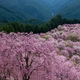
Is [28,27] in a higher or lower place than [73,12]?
lower

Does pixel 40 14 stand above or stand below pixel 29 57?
above

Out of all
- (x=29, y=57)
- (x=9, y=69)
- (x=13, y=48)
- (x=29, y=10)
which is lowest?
(x=9, y=69)

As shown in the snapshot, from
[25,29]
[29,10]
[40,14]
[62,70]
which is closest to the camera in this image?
[62,70]

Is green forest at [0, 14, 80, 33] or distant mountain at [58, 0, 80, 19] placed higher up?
distant mountain at [58, 0, 80, 19]

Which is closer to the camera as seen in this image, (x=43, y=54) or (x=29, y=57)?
(x=43, y=54)

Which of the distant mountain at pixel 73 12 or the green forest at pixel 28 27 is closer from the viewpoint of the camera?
the green forest at pixel 28 27

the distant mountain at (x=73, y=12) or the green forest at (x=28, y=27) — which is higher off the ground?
the distant mountain at (x=73, y=12)

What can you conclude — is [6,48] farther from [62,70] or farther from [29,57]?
[62,70]

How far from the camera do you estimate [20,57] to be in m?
5.56

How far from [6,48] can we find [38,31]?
3020 centimetres

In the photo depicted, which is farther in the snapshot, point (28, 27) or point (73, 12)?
point (73, 12)

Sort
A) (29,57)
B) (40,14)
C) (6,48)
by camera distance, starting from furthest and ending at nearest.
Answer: (40,14) < (29,57) < (6,48)

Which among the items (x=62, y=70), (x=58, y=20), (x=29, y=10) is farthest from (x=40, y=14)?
(x=62, y=70)

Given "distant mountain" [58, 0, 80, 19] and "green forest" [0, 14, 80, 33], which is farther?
"distant mountain" [58, 0, 80, 19]
